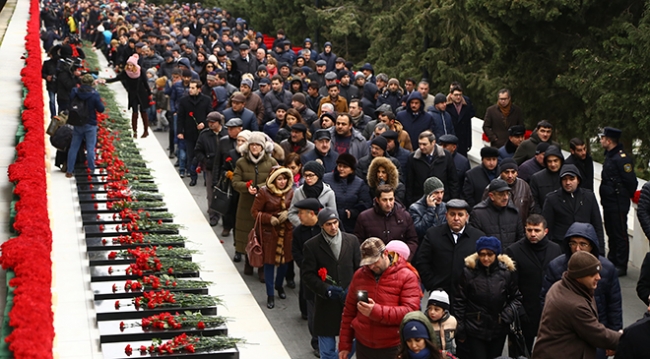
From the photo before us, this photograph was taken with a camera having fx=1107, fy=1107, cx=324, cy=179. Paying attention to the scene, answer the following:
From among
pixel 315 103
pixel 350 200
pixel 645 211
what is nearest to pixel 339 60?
pixel 315 103

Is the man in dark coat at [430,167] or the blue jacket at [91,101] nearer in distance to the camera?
the man in dark coat at [430,167]

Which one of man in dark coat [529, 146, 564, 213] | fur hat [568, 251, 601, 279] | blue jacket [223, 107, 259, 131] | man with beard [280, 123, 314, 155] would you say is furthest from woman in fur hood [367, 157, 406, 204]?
blue jacket [223, 107, 259, 131]

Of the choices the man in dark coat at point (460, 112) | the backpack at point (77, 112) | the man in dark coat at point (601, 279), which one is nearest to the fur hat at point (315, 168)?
the man in dark coat at point (601, 279)

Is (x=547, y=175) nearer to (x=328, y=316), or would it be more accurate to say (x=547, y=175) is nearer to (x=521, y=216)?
(x=521, y=216)

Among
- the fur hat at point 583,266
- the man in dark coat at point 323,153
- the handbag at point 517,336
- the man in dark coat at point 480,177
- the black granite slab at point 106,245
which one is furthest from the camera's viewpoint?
the black granite slab at point 106,245

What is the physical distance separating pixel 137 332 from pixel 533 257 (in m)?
4.42

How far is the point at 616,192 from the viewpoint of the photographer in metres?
14.3

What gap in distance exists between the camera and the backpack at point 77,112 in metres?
18.8

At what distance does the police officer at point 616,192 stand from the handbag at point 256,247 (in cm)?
450

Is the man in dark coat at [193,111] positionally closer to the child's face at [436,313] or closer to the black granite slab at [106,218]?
the black granite slab at [106,218]

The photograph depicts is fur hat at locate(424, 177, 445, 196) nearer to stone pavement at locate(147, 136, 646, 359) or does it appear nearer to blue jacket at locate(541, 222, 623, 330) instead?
stone pavement at locate(147, 136, 646, 359)

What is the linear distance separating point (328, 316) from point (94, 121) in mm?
9390

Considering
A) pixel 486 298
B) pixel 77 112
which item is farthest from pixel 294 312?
pixel 77 112

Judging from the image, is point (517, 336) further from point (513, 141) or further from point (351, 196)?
point (513, 141)
